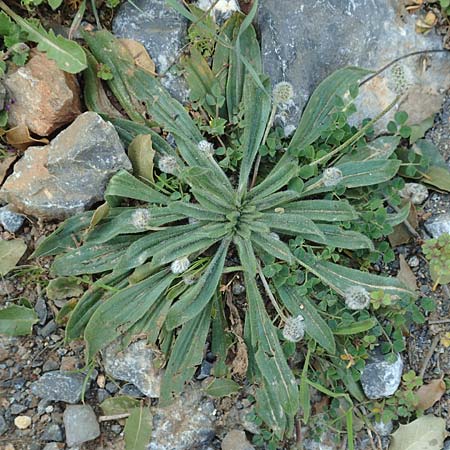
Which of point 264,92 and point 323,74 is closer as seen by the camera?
point 264,92

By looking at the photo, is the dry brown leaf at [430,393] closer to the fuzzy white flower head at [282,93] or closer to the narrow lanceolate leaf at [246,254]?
the narrow lanceolate leaf at [246,254]

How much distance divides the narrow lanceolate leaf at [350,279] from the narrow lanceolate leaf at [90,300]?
0.93m

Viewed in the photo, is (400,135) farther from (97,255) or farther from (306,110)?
(97,255)

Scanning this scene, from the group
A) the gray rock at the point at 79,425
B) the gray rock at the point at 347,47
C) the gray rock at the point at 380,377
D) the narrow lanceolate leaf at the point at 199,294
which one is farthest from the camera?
the gray rock at the point at 347,47

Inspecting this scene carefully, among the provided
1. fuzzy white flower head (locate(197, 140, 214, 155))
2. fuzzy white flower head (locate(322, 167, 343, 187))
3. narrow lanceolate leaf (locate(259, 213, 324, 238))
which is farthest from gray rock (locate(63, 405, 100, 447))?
fuzzy white flower head (locate(322, 167, 343, 187))

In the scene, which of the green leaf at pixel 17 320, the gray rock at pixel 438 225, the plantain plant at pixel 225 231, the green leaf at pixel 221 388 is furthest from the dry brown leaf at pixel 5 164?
the gray rock at pixel 438 225

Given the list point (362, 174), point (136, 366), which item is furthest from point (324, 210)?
point (136, 366)

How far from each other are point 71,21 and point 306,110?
135 cm

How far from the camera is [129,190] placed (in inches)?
119

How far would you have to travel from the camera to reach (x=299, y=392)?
3037 mm

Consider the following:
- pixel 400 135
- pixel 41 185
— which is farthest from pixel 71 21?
pixel 400 135

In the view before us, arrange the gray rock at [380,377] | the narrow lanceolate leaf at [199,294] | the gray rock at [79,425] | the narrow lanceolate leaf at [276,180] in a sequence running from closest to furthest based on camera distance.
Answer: the narrow lanceolate leaf at [199,294] → the narrow lanceolate leaf at [276,180] → the gray rock at [79,425] → the gray rock at [380,377]

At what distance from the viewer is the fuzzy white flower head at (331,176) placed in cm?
292

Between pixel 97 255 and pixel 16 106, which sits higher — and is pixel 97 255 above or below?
below
